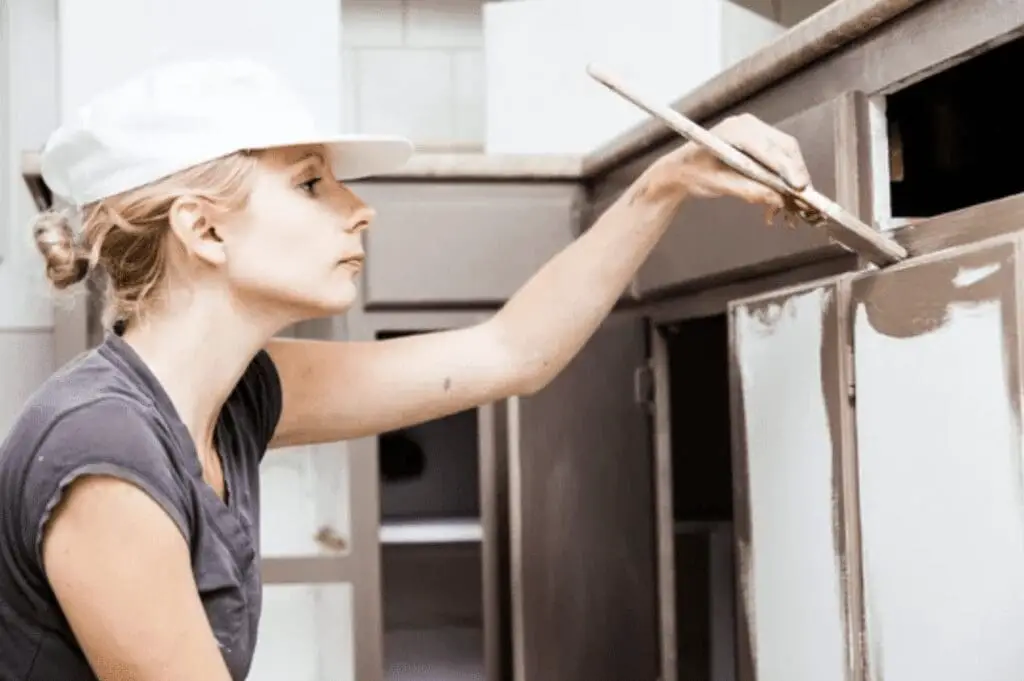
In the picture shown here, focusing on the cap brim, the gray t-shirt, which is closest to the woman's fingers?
the cap brim

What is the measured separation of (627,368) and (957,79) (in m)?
0.62

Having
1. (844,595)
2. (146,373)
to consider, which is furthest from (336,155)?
(844,595)

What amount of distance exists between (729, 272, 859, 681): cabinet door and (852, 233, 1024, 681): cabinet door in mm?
32

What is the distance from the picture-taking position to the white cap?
37.0 inches

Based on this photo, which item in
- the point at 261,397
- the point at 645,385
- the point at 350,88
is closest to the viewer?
the point at 261,397

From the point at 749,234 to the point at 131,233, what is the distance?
0.59 metres

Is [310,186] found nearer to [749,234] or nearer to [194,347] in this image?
[194,347]

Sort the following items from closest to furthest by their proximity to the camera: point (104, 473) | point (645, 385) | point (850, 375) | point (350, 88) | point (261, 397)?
point (104, 473)
point (850, 375)
point (261, 397)
point (645, 385)
point (350, 88)

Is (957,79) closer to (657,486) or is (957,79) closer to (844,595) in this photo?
(844,595)

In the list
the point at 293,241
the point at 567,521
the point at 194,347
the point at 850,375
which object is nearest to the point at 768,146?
the point at 850,375

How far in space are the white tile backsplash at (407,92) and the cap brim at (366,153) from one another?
38.4 inches

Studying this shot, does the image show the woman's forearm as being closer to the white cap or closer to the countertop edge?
the countertop edge

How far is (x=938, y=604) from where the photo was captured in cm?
83

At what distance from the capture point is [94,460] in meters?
0.82
